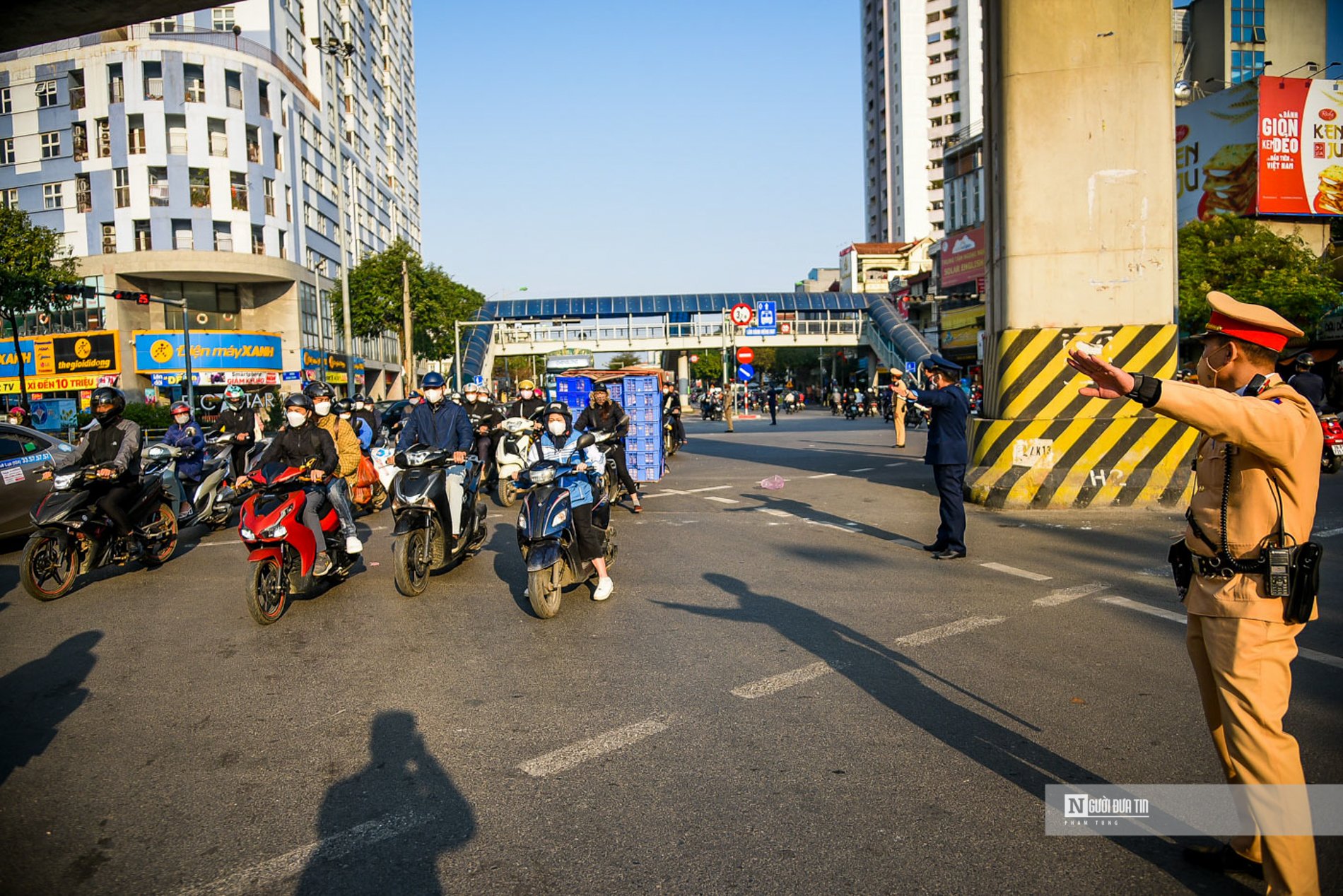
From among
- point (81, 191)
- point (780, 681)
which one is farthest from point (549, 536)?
point (81, 191)

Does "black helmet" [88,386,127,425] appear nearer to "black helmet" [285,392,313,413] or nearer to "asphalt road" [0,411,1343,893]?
"asphalt road" [0,411,1343,893]

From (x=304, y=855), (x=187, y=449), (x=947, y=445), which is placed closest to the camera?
(x=304, y=855)

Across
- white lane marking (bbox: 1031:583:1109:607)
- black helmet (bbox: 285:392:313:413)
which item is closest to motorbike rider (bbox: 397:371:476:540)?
black helmet (bbox: 285:392:313:413)

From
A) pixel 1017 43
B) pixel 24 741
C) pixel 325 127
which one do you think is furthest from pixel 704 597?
pixel 325 127

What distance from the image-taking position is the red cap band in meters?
2.94

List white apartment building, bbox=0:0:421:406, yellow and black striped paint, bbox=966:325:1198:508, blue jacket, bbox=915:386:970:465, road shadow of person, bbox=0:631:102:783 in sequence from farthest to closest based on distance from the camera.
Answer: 1. white apartment building, bbox=0:0:421:406
2. yellow and black striped paint, bbox=966:325:1198:508
3. blue jacket, bbox=915:386:970:465
4. road shadow of person, bbox=0:631:102:783

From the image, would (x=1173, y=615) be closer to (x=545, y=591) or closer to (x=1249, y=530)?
(x=1249, y=530)

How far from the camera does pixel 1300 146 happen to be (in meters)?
36.7

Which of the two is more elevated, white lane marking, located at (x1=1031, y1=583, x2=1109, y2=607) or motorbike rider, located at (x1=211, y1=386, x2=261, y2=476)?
motorbike rider, located at (x1=211, y1=386, x2=261, y2=476)

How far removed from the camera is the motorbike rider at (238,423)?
1277 centimetres

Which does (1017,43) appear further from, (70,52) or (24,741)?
(70,52)

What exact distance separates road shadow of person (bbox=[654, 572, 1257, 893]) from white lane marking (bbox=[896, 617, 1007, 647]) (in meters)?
0.20

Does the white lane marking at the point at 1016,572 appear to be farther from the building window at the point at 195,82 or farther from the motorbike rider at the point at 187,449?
the building window at the point at 195,82

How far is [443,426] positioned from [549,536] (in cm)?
295
